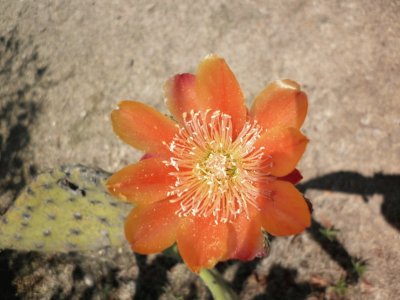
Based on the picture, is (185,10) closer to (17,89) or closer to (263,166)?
(17,89)

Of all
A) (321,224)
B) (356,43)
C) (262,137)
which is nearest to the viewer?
(262,137)

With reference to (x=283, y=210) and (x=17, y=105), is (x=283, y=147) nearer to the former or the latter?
(x=283, y=210)

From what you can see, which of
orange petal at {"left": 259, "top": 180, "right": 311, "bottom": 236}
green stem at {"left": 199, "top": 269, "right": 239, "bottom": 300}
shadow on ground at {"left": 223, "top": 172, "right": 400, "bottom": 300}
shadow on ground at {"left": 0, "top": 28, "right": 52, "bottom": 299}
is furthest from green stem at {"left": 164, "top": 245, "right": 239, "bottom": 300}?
shadow on ground at {"left": 0, "top": 28, "right": 52, "bottom": 299}

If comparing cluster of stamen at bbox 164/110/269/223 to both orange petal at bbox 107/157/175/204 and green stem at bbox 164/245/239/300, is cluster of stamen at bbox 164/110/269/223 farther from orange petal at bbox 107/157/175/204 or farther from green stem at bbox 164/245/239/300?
green stem at bbox 164/245/239/300

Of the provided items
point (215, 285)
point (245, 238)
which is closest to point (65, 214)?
point (215, 285)

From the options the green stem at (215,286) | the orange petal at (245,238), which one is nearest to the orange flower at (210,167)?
the orange petal at (245,238)

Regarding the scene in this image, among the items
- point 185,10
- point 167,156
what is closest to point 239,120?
point 167,156
